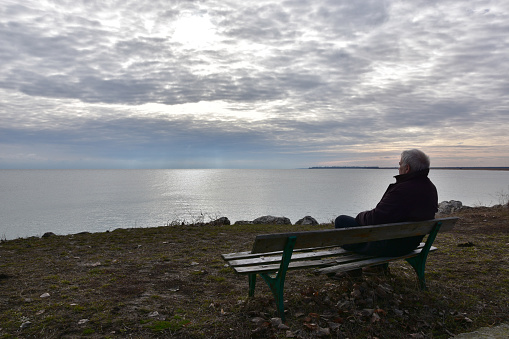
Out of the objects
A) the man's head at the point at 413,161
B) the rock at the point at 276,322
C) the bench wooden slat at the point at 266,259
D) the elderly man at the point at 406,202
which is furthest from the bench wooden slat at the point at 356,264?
the man's head at the point at 413,161

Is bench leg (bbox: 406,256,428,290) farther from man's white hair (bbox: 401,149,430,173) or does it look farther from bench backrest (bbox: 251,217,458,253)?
man's white hair (bbox: 401,149,430,173)

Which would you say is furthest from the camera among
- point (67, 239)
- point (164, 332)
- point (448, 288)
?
point (67, 239)

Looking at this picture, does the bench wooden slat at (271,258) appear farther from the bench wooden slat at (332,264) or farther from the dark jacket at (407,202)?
the dark jacket at (407,202)

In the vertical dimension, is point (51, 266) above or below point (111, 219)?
above

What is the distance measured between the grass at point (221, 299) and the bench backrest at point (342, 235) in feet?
2.72

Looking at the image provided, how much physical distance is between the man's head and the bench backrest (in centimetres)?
73

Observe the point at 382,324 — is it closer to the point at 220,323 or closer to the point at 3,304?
the point at 220,323

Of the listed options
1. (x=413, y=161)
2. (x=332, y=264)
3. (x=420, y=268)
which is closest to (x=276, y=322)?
(x=332, y=264)

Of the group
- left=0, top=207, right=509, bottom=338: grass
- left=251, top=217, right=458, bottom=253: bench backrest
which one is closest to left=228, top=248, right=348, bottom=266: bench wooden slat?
left=0, top=207, right=509, bottom=338: grass

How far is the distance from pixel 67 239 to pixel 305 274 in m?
7.74

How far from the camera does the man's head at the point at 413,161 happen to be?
4641 millimetres

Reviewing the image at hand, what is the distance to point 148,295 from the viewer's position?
16.8 ft

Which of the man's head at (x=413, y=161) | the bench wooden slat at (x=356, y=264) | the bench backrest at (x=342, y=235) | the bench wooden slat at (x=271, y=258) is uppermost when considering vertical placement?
the man's head at (x=413, y=161)

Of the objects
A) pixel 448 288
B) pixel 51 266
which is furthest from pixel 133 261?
pixel 448 288
